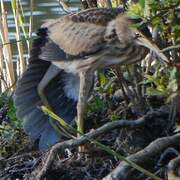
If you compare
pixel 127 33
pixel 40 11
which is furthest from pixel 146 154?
pixel 40 11

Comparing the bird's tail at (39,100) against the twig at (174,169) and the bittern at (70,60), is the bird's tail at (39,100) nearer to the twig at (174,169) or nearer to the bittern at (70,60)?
the bittern at (70,60)

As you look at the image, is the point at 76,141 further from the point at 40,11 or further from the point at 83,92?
the point at 40,11

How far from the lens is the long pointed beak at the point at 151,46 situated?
13.3ft

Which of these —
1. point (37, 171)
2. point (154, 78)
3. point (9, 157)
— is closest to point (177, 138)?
point (154, 78)

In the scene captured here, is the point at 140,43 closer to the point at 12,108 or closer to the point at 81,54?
the point at 81,54

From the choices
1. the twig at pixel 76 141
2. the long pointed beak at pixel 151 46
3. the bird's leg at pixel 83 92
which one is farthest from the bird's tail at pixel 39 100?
the long pointed beak at pixel 151 46

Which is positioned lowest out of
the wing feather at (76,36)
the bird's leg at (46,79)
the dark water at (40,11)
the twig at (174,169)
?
the dark water at (40,11)

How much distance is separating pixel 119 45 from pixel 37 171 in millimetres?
825

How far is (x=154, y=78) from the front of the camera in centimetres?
381

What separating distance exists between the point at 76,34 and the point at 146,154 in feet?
2.93

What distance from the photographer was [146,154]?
407cm

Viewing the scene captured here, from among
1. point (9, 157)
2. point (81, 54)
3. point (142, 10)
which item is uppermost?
point (142, 10)

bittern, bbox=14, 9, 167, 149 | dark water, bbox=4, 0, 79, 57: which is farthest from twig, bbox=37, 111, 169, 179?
dark water, bbox=4, 0, 79, 57

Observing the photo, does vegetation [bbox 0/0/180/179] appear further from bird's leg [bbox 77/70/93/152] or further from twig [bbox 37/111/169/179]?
bird's leg [bbox 77/70/93/152]
